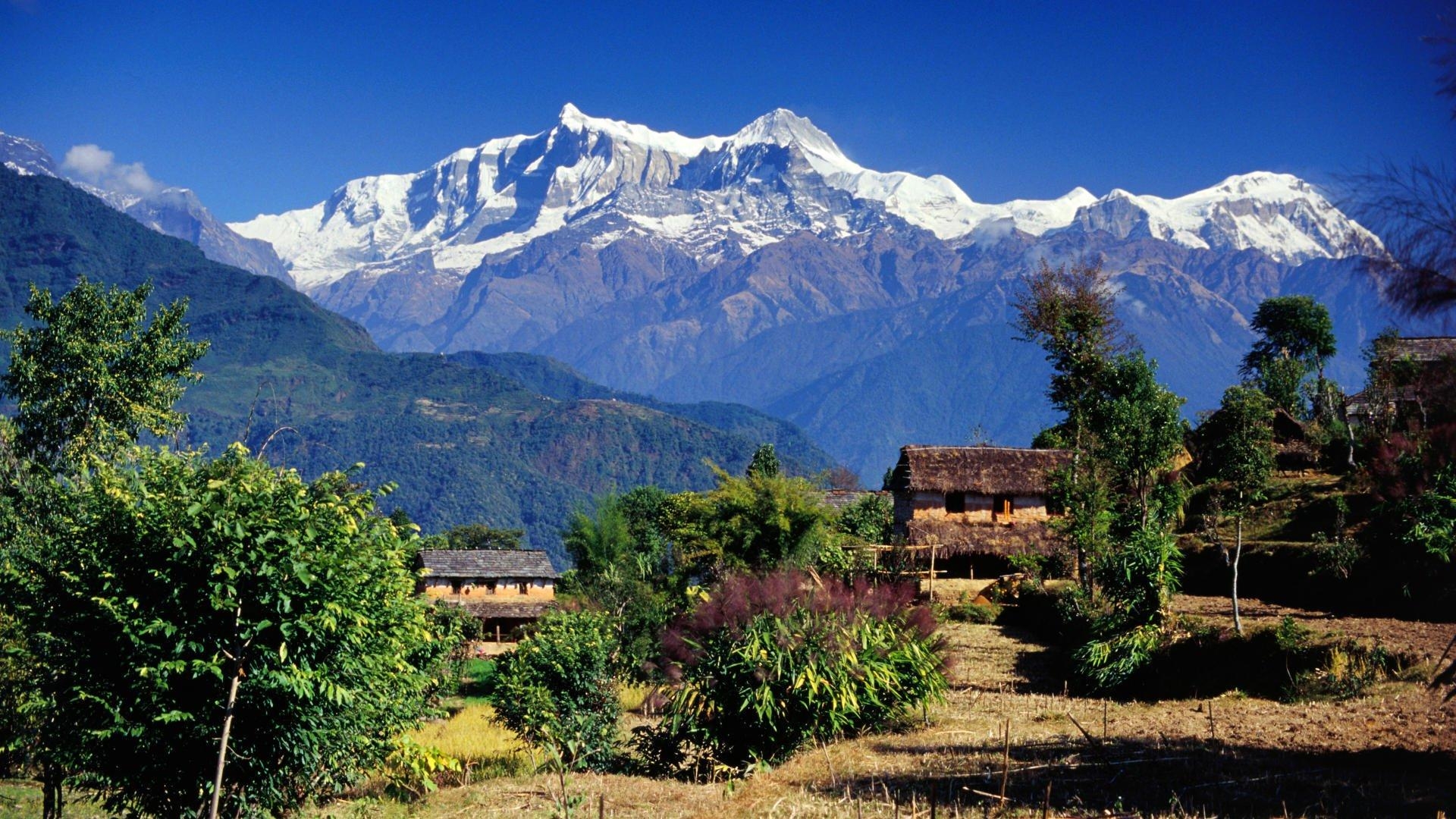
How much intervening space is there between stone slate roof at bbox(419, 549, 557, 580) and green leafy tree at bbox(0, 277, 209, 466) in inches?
1828

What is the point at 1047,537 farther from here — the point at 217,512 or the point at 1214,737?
the point at 217,512

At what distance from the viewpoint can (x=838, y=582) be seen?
19.6 m

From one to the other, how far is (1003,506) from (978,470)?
5.54 feet

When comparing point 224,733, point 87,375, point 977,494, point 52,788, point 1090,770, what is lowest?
point 52,788

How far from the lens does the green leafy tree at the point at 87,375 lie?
26.7 m

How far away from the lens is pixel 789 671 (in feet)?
56.9

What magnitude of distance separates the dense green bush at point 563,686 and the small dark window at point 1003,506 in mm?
25867

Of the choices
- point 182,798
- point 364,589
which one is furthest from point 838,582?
point 182,798

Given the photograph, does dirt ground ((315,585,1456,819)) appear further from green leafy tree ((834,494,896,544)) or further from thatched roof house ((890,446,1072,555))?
green leafy tree ((834,494,896,544))

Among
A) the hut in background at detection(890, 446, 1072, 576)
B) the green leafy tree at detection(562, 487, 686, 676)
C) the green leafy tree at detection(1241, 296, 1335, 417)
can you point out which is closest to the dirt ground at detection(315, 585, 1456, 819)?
the green leafy tree at detection(562, 487, 686, 676)

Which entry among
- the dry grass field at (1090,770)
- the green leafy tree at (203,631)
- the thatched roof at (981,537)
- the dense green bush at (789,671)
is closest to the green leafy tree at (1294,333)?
the thatched roof at (981,537)

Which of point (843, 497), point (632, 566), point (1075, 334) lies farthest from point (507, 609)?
point (1075, 334)

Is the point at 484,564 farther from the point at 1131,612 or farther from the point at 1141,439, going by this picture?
the point at 1131,612

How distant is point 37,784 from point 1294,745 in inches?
918
